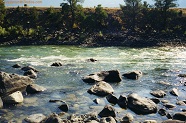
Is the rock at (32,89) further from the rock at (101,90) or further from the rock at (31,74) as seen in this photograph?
the rock at (31,74)

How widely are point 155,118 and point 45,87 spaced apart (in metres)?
12.6

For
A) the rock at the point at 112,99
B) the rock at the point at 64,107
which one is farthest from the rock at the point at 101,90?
the rock at the point at 64,107

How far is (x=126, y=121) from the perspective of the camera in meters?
19.7

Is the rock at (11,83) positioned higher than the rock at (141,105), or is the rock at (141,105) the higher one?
the rock at (11,83)

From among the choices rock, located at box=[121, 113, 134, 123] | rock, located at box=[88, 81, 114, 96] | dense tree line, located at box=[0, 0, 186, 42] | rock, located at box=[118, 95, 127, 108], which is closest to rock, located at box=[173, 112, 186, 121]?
rock, located at box=[121, 113, 134, 123]

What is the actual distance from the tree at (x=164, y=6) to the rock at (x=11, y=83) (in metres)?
60.1

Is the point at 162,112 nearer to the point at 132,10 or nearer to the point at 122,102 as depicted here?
the point at 122,102

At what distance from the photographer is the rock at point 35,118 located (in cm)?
1944

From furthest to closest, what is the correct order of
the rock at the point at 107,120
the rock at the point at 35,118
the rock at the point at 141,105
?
the rock at the point at 141,105 → the rock at the point at 35,118 → the rock at the point at 107,120

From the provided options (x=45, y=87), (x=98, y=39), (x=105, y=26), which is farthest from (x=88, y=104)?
(x=105, y=26)

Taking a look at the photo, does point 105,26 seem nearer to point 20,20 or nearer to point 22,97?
point 20,20

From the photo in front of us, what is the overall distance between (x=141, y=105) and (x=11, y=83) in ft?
41.7

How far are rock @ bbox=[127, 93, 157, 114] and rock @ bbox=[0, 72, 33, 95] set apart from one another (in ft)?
36.6

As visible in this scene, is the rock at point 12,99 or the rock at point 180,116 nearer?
the rock at point 180,116
